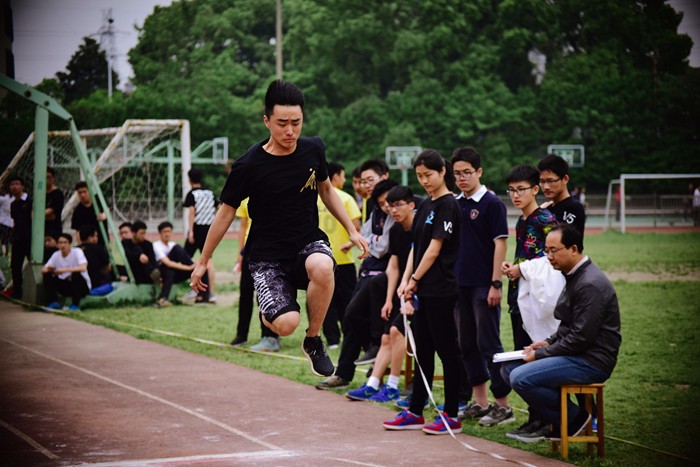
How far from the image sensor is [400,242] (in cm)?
872

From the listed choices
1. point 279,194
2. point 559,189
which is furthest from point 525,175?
point 279,194

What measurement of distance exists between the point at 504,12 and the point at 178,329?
41.5 m

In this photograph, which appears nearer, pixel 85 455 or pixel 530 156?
pixel 85 455

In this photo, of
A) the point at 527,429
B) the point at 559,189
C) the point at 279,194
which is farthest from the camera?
the point at 559,189

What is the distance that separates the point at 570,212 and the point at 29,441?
14.9 feet

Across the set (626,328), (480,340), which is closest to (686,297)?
(626,328)

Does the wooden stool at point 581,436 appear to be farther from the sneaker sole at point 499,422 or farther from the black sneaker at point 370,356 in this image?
the black sneaker at point 370,356

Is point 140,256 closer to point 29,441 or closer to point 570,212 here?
point 29,441

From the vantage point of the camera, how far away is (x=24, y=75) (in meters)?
15.1

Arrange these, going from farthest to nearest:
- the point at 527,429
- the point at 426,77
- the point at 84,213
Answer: the point at 426,77 < the point at 84,213 < the point at 527,429

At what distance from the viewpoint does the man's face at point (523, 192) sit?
7.33 meters

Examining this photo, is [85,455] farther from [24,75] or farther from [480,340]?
[24,75]

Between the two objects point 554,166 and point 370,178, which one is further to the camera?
point 370,178

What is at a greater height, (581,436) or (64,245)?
(64,245)
